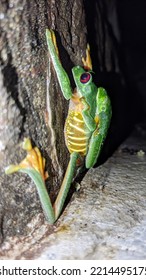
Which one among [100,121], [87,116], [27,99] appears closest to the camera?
[27,99]

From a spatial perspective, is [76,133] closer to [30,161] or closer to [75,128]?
[75,128]

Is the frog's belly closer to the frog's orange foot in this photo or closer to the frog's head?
the frog's head

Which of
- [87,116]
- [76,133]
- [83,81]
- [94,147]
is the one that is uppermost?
[83,81]

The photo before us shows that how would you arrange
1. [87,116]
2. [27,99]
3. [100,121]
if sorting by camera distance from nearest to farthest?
[27,99] < [87,116] < [100,121]

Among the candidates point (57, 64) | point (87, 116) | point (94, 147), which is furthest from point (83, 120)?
point (57, 64)

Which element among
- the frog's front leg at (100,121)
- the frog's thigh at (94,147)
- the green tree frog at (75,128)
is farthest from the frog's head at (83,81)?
the frog's thigh at (94,147)

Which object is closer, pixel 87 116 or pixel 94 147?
pixel 87 116

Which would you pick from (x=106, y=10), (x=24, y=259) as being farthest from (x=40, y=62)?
(x=106, y=10)

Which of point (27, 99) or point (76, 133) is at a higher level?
point (27, 99)
